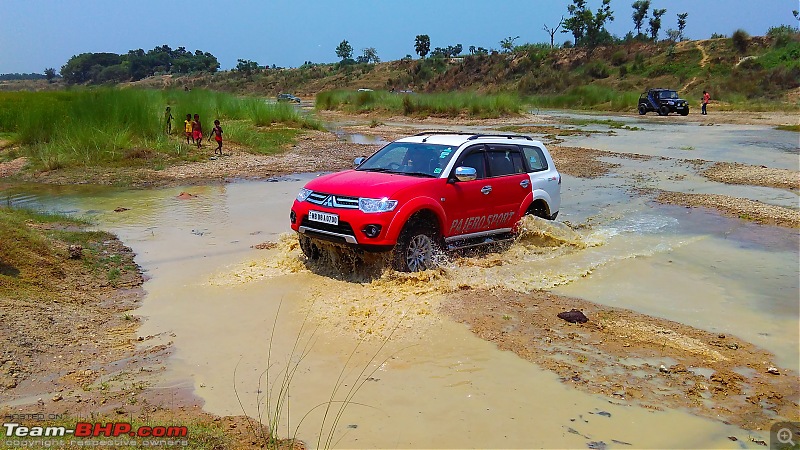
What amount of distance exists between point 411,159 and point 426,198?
100cm

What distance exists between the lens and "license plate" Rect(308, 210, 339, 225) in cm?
812

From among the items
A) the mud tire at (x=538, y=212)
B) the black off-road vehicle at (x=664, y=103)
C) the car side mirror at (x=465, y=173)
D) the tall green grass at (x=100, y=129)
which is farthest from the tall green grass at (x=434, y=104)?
the car side mirror at (x=465, y=173)

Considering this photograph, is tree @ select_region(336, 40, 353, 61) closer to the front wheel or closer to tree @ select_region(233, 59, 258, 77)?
tree @ select_region(233, 59, 258, 77)

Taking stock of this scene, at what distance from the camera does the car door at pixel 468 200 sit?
344 inches

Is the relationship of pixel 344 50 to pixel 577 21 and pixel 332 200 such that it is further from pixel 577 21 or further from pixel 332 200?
pixel 332 200

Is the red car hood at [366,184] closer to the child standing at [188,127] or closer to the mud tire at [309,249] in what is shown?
the mud tire at [309,249]

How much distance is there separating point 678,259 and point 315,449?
7397 mm

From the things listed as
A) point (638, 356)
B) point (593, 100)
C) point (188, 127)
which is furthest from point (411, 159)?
point (593, 100)

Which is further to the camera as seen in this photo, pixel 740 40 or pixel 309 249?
pixel 740 40

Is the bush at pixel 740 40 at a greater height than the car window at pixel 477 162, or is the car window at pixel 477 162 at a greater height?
the bush at pixel 740 40

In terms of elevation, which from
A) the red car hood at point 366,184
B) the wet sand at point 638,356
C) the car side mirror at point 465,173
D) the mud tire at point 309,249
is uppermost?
the car side mirror at point 465,173

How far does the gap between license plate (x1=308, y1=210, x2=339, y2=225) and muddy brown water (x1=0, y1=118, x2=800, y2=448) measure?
785mm

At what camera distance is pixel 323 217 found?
823cm

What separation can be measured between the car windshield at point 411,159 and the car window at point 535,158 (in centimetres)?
174
